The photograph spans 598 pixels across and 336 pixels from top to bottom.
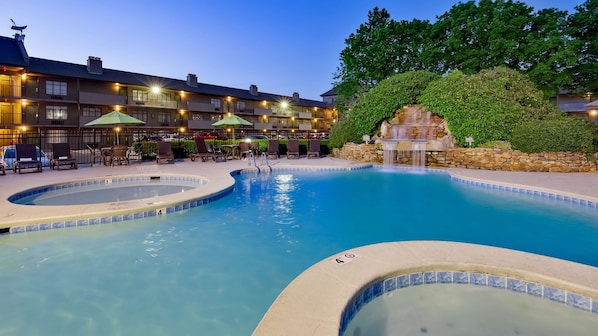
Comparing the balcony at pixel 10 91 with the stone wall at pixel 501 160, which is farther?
the balcony at pixel 10 91

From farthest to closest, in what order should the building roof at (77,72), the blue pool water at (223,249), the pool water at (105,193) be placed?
the building roof at (77,72) < the pool water at (105,193) < the blue pool water at (223,249)

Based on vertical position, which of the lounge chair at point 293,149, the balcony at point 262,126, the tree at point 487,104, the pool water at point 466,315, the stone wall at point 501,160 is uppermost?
the balcony at point 262,126

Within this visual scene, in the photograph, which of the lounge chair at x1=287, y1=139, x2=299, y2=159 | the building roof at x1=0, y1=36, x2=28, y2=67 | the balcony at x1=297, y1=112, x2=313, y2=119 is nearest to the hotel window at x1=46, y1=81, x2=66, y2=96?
the building roof at x1=0, y1=36, x2=28, y2=67

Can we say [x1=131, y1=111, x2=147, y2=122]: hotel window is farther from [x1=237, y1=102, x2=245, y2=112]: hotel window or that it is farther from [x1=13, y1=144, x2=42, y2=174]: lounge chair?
[x1=13, y1=144, x2=42, y2=174]: lounge chair

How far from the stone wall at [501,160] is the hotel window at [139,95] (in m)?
27.8

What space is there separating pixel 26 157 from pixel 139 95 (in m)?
25.0

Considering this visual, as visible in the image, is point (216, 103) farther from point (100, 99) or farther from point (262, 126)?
point (100, 99)

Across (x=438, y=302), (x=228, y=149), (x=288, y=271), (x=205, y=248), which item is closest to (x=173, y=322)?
(x=288, y=271)

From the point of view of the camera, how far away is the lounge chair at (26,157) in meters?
11.7

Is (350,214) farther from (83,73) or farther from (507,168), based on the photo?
(83,73)

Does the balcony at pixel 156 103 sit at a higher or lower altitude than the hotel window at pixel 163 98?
lower

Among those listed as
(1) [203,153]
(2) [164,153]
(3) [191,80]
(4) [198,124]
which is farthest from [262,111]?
(2) [164,153]

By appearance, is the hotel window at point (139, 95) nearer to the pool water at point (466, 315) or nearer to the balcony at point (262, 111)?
the balcony at point (262, 111)

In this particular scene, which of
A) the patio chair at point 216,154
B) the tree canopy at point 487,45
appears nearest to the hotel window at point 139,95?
the patio chair at point 216,154
